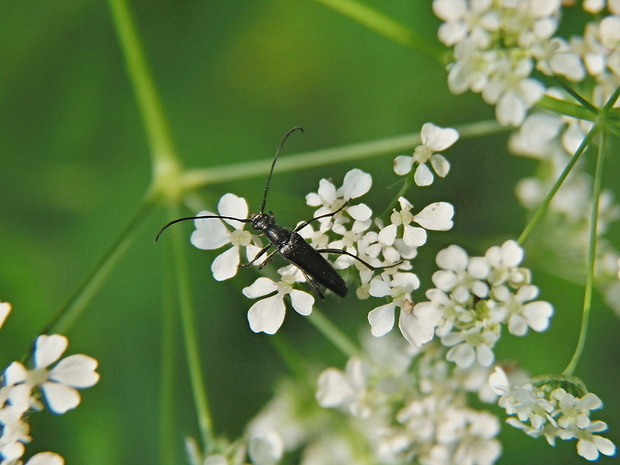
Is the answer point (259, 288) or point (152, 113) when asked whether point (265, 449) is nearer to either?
point (259, 288)

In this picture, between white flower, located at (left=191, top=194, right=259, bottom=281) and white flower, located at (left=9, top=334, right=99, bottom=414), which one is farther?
white flower, located at (left=191, top=194, right=259, bottom=281)

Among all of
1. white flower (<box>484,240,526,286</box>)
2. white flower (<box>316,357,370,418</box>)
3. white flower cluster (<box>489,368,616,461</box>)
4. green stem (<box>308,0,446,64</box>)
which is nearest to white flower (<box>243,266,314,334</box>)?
white flower (<box>316,357,370,418</box>)

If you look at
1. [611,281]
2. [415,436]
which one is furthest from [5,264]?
[611,281]

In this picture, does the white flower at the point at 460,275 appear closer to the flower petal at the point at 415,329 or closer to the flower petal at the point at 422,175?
the flower petal at the point at 415,329

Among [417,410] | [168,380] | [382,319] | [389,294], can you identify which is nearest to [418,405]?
[417,410]

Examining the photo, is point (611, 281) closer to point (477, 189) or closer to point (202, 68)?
point (477, 189)

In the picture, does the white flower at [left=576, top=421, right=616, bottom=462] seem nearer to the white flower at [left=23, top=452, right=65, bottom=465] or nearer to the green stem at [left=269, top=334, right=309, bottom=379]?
the green stem at [left=269, top=334, right=309, bottom=379]
